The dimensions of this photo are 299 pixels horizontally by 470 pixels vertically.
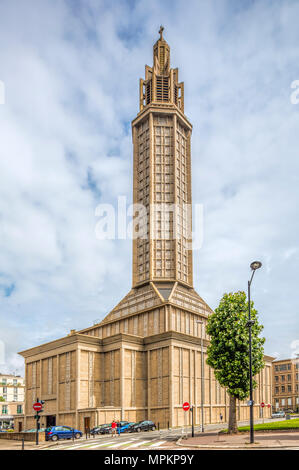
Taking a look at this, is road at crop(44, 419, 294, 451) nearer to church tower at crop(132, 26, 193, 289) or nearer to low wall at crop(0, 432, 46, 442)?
low wall at crop(0, 432, 46, 442)

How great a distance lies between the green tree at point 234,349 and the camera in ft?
135

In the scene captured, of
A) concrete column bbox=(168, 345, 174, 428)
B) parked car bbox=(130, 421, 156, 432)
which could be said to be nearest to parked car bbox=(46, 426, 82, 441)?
parked car bbox=(130, 421, 156, 432)

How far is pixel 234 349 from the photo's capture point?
137ft

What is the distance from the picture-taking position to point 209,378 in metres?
72.4

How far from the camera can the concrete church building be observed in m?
66.2

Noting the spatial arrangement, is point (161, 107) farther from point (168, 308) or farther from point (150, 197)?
point (168, 308)

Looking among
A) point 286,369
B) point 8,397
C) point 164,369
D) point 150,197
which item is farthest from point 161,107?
point 8,397

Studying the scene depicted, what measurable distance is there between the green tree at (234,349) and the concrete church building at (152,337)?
389 inches

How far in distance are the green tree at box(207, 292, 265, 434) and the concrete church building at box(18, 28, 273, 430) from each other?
9.88 meters

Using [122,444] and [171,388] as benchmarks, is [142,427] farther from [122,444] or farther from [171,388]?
[122,444]

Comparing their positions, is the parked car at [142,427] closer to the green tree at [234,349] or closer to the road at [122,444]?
the road at [122,444]

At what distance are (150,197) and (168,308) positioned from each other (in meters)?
25.2

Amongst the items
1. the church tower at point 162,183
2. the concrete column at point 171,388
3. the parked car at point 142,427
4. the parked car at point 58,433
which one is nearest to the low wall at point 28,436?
the parked car at point 58,433

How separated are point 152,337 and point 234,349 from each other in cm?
2948
